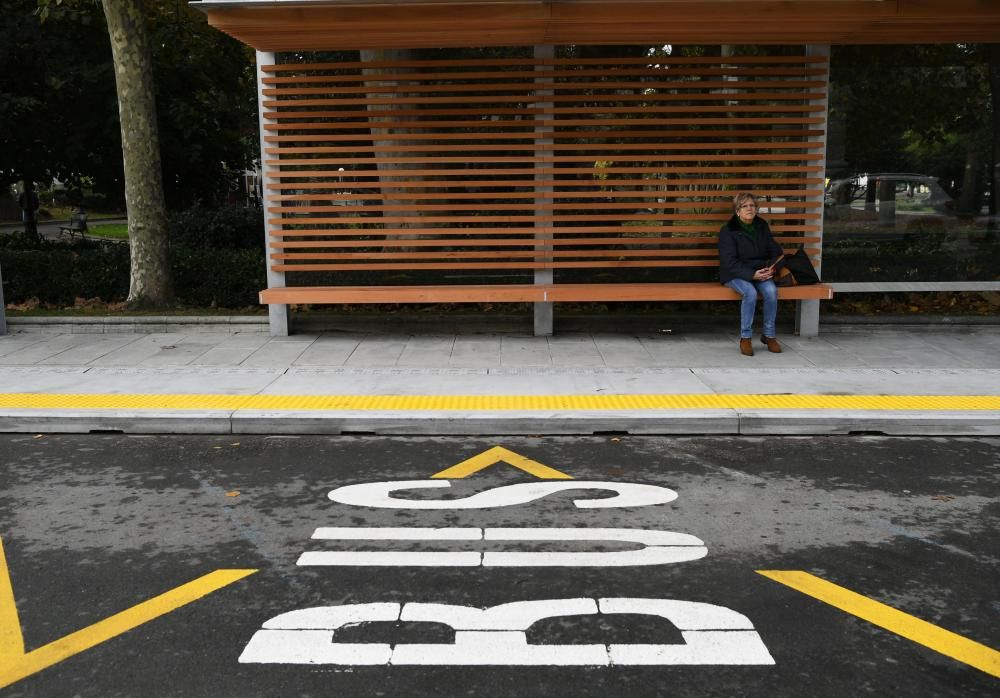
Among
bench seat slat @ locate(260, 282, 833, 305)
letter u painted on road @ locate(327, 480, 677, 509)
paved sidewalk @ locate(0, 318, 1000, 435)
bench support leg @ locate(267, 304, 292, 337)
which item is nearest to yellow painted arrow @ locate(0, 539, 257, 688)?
letter u painted on road @ locate(327, 480, 677, 509)

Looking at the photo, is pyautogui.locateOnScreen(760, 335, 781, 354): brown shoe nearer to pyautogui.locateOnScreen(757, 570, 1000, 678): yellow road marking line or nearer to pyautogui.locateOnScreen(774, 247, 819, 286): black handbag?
pyautogui.locateOnScreen(774, 247, 819, 286): black handbag

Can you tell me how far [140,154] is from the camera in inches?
453

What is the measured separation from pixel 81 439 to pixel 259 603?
351 cm

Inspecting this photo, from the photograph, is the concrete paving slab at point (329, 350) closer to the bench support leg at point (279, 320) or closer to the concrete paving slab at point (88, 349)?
the bench support leg at point (279, 320)

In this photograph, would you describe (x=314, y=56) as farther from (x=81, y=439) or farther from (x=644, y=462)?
(x=644, y=462)

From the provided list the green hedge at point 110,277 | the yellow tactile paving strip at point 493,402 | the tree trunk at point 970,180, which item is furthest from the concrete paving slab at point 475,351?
the tree trunk at point 970,180

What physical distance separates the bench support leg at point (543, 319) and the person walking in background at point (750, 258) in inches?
72.9

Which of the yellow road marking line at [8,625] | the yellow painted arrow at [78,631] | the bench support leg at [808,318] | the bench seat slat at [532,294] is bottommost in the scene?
the yellow road marking line at [8,625]

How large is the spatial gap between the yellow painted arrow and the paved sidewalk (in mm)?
2791

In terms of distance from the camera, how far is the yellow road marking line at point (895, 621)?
3592 mm

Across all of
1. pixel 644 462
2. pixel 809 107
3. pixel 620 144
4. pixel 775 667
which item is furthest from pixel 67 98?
pixel 775 667

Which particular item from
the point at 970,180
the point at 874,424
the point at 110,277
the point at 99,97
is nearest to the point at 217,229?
the point at 99,97

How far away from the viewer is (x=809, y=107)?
33.8 ft

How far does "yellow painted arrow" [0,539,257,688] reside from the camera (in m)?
3.58
